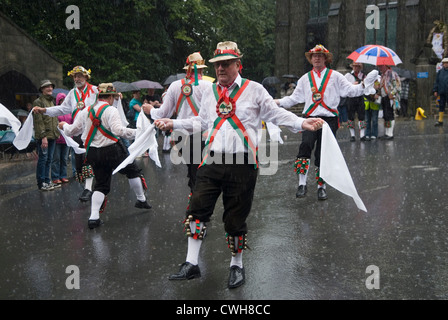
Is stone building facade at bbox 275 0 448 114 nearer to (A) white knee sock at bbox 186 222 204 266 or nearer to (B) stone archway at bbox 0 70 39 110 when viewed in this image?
(B) stone archway at bbox 0 70 39 110

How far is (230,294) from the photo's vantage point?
4.29 m

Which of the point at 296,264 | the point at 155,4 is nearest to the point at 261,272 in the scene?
the point at 296,264

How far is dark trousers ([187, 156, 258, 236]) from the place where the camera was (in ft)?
15.2

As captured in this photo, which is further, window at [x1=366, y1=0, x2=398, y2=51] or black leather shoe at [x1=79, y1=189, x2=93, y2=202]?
window at [x1=366, y1=0, x2=398, y2=51]

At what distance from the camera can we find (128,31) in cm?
2250

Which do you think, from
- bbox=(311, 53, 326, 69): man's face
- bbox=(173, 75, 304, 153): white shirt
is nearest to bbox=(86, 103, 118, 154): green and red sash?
bbox=(173, 75, 304, 153): white shirt

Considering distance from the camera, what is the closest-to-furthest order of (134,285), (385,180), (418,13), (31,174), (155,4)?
1. (134,285)
2. (385,180)
3. (31,174)
4. (155,4)
5. (418,13)

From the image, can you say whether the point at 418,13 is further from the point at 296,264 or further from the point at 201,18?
the point at 296,264

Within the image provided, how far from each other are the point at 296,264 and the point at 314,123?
1.35 meters

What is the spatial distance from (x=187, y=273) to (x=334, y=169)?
64.9 inches

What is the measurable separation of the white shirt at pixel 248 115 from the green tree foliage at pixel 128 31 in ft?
53.2

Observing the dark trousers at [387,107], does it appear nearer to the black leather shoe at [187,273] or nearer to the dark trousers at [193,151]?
the dark trousers at [193,151]

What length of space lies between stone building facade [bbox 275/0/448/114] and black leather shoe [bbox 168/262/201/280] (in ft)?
75.5

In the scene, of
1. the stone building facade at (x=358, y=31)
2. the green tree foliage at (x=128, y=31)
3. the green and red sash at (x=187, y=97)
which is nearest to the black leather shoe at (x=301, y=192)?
the green and red sash at (x=187, y=97)
